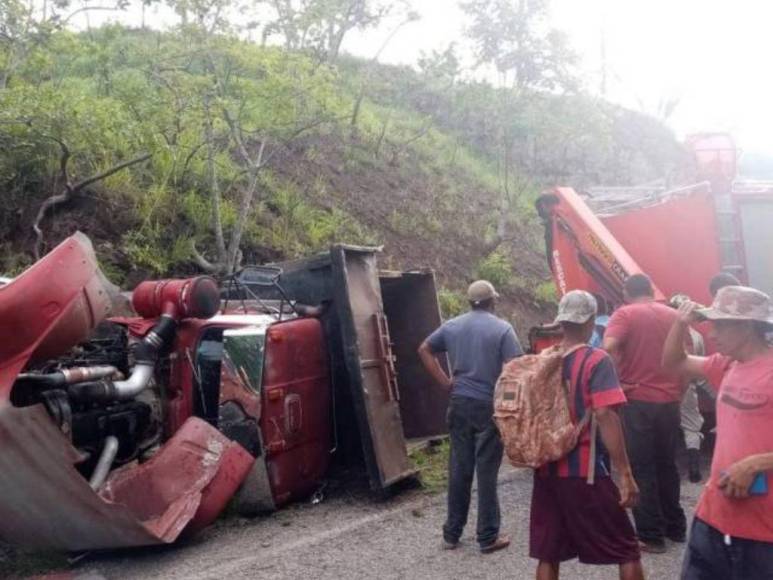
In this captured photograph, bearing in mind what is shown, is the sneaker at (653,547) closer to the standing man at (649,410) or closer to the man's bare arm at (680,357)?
the standing man at (649,410)

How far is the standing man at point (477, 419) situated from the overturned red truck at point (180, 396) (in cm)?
103

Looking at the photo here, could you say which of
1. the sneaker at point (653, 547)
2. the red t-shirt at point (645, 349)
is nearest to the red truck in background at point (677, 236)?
the red t-shirt at point (645, 349)

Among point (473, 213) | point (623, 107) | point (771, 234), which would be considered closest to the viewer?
point (771, 234)

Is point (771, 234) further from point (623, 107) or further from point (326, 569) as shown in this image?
point (623, 107)

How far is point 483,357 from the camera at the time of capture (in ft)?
18.6

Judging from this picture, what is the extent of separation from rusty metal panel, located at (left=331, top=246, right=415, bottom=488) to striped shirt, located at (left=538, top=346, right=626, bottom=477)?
2629mm

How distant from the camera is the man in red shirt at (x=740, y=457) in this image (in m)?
3.19

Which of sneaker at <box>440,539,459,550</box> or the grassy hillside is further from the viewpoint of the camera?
the grassy hillside

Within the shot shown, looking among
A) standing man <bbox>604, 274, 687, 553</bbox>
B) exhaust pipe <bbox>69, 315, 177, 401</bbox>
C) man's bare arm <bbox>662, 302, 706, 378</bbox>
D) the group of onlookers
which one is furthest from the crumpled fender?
man's bare arm <bbox>662, 302, 706, 378</bbox>

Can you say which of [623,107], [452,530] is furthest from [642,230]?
[623,107]

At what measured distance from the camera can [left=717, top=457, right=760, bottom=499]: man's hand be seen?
315cm

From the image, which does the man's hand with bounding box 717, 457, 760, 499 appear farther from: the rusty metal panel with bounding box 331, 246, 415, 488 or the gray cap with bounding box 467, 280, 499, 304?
the rusty metal panel with bounding box 331, 246, 415, 488

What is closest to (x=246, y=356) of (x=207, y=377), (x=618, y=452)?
(x=207, y=377)

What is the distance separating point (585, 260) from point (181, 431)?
13.1 ft
